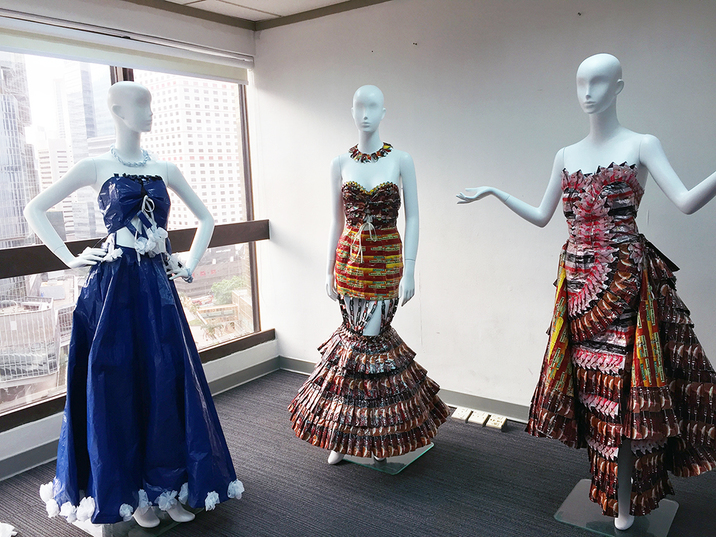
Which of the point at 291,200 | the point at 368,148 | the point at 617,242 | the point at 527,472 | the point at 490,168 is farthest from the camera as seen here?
the point at 291,200

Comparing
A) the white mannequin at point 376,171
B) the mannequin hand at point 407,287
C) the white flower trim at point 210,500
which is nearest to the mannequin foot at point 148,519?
the white flower trim at point 210,500

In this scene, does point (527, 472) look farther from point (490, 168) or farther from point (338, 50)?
point (338, 50)

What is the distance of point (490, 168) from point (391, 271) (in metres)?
0.99

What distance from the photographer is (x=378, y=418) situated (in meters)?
2.68

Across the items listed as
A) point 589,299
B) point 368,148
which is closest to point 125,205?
point 368,148

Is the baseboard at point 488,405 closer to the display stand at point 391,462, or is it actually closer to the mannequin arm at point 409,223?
the display stand at point 391,462

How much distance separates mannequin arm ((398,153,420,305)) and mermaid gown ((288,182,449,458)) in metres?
0.05

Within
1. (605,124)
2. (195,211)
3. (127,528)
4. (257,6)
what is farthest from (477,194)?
(257,6)

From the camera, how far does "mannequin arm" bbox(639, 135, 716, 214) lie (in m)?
1.97

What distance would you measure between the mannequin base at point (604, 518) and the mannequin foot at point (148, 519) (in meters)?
1.64

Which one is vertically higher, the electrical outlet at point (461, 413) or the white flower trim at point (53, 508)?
the white flower trim at point (53, 508)

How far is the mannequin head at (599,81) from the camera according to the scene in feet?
6.56

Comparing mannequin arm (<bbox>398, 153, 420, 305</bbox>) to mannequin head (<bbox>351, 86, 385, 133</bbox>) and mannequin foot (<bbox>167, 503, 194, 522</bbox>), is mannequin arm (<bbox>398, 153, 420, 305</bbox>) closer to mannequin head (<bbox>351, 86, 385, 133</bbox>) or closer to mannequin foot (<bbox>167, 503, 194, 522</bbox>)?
mannequin head (<bbox>351, 86, 385, 133</bbox>)

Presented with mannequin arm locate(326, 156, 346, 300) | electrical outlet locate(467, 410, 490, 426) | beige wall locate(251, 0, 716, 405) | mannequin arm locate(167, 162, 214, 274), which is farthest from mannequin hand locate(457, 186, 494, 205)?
electrical outlet locate(467, 410, 490, 426)
